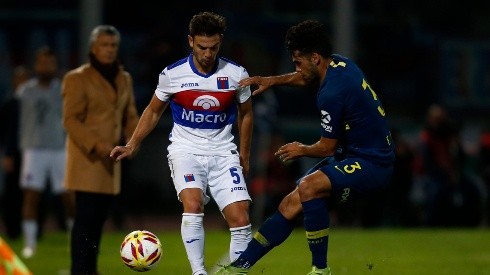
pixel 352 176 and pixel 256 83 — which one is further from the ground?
pixel 256 83

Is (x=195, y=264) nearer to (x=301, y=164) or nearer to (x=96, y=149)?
(x=96, y=149)

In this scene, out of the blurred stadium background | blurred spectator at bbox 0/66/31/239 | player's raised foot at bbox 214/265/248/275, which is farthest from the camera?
the blurred stadium background

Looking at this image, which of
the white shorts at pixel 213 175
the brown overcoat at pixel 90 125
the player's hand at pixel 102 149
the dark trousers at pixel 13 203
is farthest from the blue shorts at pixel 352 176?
the dark trousers at pixel 13 203

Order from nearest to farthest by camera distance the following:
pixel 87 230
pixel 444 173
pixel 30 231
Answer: pixel 87 230 < pixel 30 231 < pixel 444 173

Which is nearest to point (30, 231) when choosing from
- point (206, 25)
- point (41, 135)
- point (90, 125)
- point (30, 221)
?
point (30, 221)

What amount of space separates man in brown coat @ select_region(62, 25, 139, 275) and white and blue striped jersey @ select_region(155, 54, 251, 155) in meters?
1.31

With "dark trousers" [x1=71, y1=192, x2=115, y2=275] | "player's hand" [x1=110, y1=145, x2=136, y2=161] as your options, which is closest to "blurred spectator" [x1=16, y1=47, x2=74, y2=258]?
"dark trousers" [x1=71, y1=192, x2=115, y2=275]

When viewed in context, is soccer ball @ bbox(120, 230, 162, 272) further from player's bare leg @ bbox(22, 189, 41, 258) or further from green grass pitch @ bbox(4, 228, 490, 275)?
player's bare leg @ bbox(22, 189, 41, 258)

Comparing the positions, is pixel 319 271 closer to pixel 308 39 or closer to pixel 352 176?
pixel 352 176

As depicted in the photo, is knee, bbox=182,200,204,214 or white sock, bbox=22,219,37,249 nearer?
knee, bbox=182,200,204,214

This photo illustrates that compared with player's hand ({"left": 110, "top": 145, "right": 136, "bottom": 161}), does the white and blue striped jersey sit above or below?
above

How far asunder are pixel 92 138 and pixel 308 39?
242cm

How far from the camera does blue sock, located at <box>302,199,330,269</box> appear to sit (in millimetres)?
10266

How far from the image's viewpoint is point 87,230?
1152 cm
